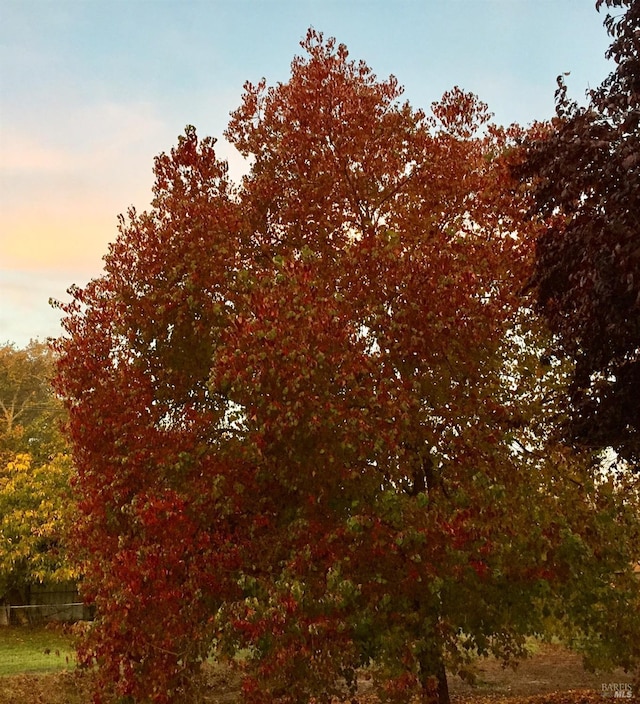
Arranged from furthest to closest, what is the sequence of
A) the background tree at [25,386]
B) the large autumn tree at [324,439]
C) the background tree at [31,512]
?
the background tree at [25,386], the background tree at [31,512], the large autumn tree at [324,439]

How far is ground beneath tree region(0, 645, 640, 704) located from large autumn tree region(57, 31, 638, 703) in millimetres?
7367

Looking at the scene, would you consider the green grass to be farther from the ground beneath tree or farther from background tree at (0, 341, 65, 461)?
background tree at (0, 341, 65, 461)

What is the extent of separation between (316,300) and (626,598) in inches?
290

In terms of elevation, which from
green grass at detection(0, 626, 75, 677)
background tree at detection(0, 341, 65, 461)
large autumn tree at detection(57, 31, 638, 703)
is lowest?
green grass at detection(0, 626, 75, 677)

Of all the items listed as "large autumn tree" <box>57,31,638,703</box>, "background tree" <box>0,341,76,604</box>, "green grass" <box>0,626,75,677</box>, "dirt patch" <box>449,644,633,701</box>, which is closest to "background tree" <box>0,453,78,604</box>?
"background tree" <box>0,341,76,604</box>

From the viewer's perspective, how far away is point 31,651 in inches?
1160

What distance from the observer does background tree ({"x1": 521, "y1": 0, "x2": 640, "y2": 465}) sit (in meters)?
10.8

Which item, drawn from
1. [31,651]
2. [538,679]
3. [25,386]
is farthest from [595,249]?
[25,386]

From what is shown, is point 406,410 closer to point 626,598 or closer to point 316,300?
point 316,300

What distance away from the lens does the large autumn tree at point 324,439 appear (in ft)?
33.4

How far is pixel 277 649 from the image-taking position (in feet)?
31.8

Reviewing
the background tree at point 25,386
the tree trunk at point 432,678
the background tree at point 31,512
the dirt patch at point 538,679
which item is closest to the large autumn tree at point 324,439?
the tree trunk at point 432,678

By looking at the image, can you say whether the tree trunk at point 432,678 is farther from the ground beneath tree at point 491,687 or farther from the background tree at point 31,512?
the background tree at point 31,512

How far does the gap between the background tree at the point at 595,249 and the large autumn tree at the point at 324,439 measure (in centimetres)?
99
